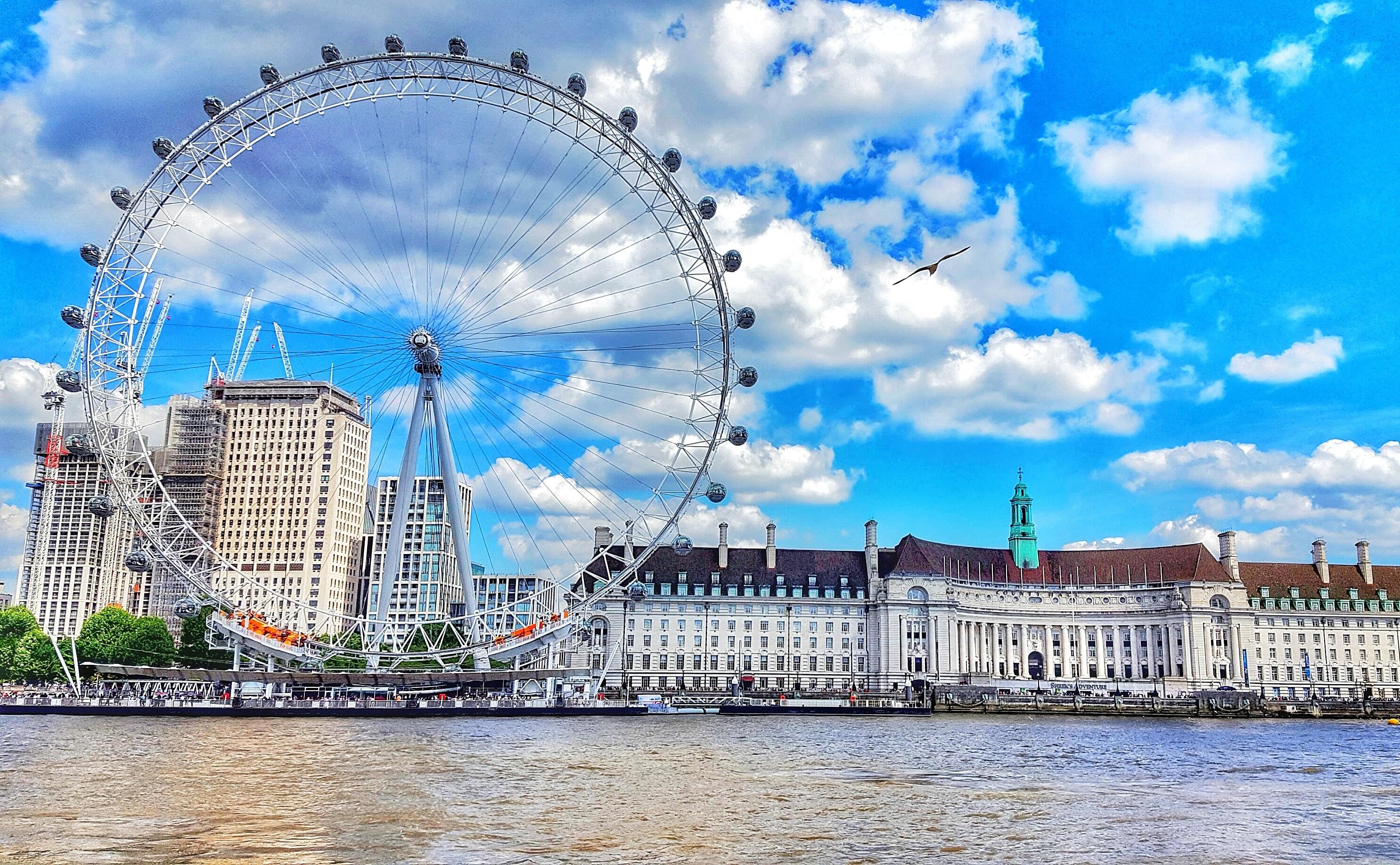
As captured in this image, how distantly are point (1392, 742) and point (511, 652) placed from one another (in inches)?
2520

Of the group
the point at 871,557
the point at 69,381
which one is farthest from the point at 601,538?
the point at 69,381

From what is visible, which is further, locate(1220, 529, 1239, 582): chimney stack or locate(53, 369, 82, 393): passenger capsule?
locate(1220, 529, 1239, 582): chimney stack

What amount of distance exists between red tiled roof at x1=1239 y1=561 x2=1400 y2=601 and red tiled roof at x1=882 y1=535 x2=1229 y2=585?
6.04 m

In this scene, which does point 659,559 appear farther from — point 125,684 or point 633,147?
point 633,147

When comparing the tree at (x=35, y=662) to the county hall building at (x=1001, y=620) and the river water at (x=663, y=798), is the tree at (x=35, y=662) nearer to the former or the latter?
the county hall building at (x=1001, y=620)

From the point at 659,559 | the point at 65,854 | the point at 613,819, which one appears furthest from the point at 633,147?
the point at 659,559

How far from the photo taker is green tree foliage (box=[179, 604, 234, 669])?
118894 millimetres

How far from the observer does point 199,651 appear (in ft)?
436

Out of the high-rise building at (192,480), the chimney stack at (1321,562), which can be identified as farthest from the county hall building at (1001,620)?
the high-rise building at (192,480)

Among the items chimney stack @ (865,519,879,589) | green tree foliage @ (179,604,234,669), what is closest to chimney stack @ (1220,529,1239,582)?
chimney stack @ (865,519,879,589)

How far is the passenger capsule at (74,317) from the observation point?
252 ft

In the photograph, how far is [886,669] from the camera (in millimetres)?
141750

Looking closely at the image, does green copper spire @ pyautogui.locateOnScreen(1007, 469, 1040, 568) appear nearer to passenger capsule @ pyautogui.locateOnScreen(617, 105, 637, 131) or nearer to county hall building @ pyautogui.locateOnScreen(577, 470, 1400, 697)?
county hall building @ pyautogui.locateOnScreen(577, 470, 1400, 697)

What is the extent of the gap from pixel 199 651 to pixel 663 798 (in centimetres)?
10790
